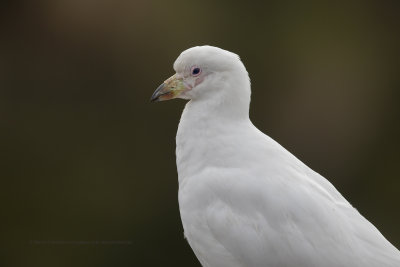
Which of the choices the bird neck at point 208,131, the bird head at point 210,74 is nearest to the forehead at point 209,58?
the bird head at point 210,74

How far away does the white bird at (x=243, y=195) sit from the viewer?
2.27 metres

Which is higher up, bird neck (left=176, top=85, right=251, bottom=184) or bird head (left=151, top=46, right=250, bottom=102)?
bird head (left=151, top=46, right=250, bottom=102)

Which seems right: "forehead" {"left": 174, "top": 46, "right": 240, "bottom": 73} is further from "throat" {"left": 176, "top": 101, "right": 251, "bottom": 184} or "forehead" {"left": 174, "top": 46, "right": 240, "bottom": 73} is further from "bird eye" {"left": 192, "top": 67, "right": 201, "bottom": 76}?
"throat" {"left": 176, "top": 101, "right": 251, "bottom": 184}

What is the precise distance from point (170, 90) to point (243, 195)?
1.44 ft

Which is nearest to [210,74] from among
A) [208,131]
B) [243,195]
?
[208,131]

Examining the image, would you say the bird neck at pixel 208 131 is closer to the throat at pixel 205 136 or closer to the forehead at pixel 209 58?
the throat at pixel 205 136

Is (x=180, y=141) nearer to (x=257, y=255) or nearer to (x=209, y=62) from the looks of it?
(x=209, y=62)

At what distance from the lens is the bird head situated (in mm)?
2459

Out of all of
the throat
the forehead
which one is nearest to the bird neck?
the throat

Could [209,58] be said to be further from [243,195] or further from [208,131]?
[243,195]

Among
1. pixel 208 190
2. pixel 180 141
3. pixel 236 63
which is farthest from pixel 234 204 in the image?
pixel 236 63

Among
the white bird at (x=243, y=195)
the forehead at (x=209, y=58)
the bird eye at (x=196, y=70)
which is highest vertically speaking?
the forehead at (x=209, y=58)

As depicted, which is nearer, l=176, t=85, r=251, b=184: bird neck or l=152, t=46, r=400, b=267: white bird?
l=152, t=46, r=400, b=267: white bird

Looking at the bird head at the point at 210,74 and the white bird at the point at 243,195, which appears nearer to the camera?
the white bird at the point at 243,195
